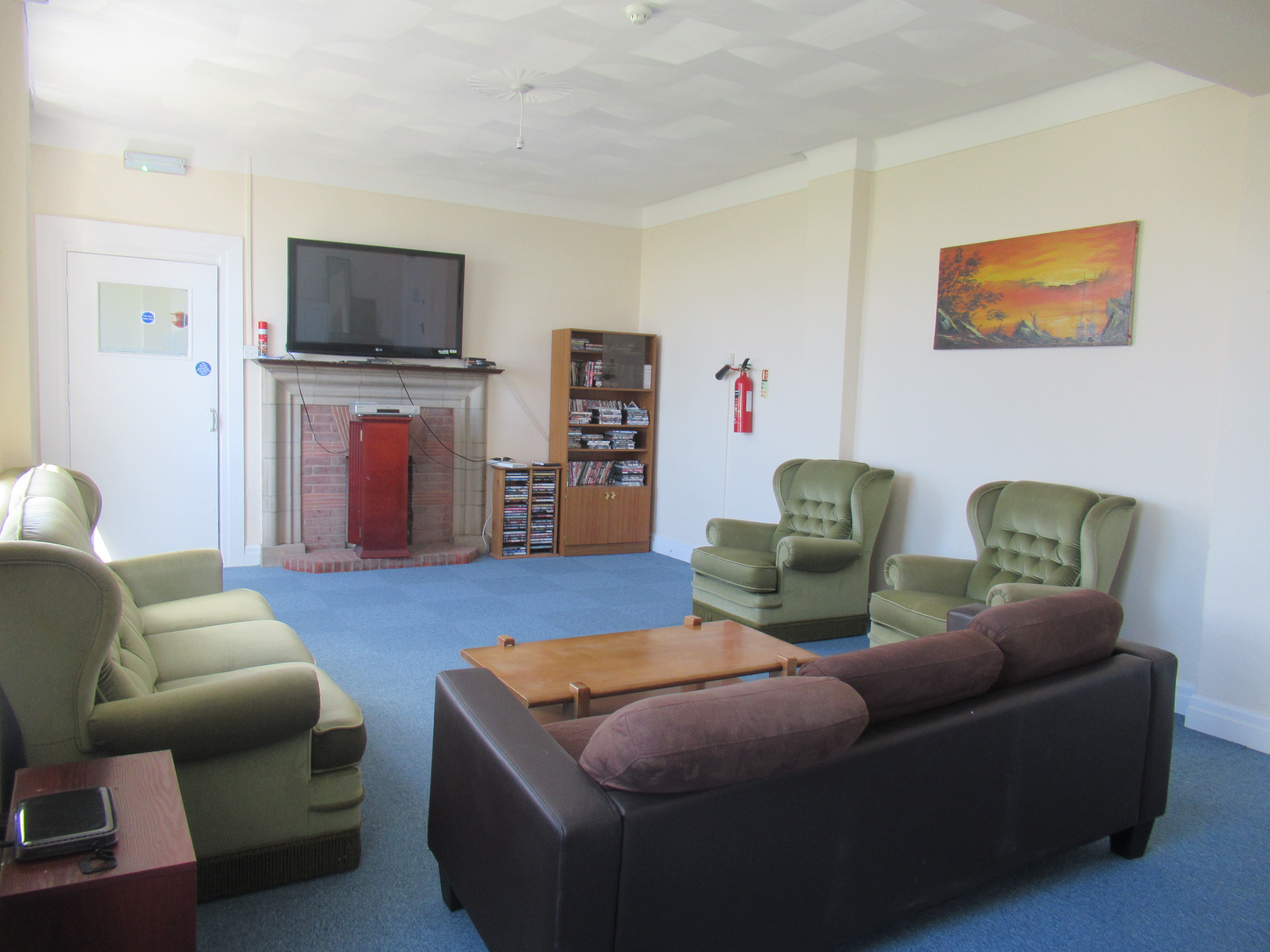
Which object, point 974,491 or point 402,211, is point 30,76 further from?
point 974,491

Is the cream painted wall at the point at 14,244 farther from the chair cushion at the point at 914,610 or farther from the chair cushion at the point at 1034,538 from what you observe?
the chair cushion at the point at 1034,538

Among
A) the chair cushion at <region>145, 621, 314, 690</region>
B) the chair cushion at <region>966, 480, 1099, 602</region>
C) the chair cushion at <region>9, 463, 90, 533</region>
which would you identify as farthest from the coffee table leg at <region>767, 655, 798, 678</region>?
the chair cushion at <region>9, 463, 90, 533</region>

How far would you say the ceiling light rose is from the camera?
4.15 metres

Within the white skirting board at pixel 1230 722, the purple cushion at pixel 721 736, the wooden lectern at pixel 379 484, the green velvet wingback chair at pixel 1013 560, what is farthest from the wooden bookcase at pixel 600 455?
the purple cushion at pixel 721 736

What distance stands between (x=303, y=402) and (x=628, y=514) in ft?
8.70

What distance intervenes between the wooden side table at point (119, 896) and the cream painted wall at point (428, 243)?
493cm

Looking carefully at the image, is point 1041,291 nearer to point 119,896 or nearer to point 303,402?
point 119,896

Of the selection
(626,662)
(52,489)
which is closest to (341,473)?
(52,489)

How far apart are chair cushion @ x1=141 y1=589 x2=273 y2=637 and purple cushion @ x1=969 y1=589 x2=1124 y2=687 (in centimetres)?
248

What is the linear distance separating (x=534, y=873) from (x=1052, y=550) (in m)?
3.08

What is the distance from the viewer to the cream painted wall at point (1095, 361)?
3605 mm

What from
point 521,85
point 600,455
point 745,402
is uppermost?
point 521,85

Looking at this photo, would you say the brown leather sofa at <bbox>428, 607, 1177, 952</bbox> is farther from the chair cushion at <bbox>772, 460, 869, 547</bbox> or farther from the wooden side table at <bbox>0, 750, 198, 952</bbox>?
the chair cushion at <bbox>772, 460, 869, 547</bbox>

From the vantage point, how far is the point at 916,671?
6.26ft
